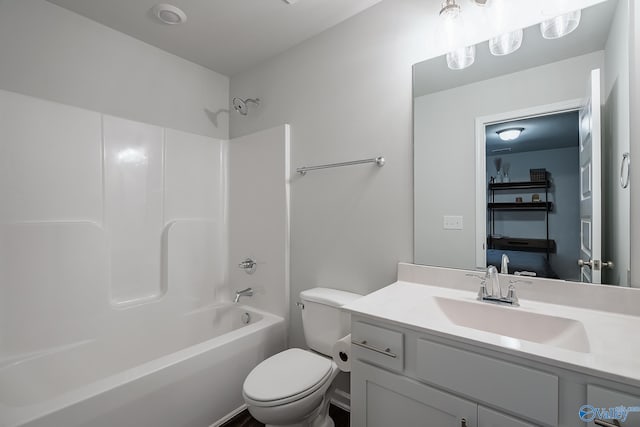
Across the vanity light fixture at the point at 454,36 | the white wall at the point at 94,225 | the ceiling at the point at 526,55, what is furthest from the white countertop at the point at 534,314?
the white wall at the point at 94,225

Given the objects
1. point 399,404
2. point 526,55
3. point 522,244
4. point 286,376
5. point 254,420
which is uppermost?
point 526,55

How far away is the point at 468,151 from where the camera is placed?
4.65 ft

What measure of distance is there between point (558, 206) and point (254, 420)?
1.98 m

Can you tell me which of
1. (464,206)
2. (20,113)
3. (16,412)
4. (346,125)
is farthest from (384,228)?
(20,113)

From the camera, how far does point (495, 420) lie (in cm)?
82

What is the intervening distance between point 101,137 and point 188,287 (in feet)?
4.03

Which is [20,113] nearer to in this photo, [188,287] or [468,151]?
[188,287]

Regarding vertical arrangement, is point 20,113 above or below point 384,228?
above

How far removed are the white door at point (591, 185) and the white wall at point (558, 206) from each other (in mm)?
18

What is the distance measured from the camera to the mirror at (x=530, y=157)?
1098 millimetres

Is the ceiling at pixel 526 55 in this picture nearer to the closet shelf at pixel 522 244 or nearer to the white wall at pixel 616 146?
the white wall at pixel 616 146

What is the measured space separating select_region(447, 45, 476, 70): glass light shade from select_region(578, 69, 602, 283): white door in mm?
475

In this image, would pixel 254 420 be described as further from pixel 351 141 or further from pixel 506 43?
pixel 506 43

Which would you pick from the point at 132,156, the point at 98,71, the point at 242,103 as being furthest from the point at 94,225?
the point at 242,103
